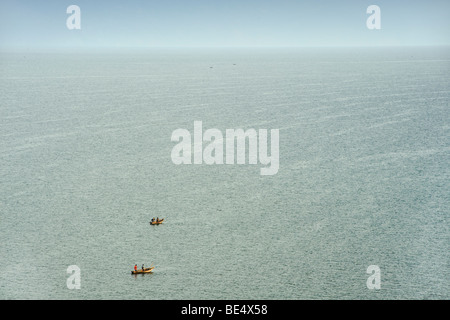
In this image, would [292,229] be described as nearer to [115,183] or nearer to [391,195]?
[391,195]

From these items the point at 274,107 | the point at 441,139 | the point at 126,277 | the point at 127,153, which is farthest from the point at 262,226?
the point at 274,107

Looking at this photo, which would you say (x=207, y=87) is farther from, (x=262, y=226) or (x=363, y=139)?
(x=262, y=226)

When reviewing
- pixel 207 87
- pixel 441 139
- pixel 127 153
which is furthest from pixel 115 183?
pixel 207 87

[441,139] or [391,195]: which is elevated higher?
[441,139]
